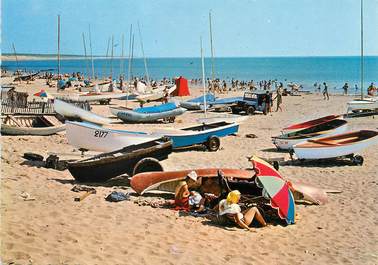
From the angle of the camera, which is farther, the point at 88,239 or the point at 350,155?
the point at 350,155

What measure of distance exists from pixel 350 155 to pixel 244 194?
21.7ft

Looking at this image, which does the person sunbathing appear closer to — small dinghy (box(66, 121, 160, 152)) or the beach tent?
small dinghy (box(66, 121, 160, 152))

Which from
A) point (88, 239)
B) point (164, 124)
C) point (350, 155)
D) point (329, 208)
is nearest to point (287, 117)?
point (164, 124)

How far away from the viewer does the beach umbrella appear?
9164 mm

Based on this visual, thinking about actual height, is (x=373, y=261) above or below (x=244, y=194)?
below

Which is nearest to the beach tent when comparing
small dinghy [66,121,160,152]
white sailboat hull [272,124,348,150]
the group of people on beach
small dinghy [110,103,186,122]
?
small dinghy [110,103,186,122]

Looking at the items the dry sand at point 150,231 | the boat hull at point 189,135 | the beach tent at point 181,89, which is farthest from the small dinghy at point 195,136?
the beach tent at point 181,89

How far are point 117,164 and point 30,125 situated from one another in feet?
29.2

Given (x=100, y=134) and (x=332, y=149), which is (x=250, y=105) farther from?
(x=100, y=134)

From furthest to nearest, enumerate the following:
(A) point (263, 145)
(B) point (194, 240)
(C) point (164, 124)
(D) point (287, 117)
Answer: (D) point (287, 117), (C) point (164, 124), (A) point (263, 145), (B) point (194, 240)

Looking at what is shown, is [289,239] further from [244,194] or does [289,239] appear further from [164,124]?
[164,124]

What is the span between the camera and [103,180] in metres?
11.6

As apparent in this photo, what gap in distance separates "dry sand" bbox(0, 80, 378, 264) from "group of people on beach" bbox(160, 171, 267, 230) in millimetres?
266

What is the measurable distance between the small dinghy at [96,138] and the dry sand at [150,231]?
4.69ft
